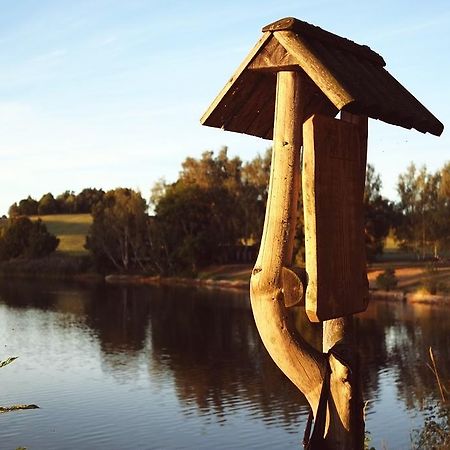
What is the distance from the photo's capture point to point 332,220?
12.2 ft

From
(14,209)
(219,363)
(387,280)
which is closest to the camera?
(219,363)

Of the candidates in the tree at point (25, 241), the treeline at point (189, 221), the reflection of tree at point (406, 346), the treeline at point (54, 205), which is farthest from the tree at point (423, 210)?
the treeline at point (54, 205)

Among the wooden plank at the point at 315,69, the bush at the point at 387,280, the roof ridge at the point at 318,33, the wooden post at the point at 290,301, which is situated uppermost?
the roof ridge at the point at 318,33

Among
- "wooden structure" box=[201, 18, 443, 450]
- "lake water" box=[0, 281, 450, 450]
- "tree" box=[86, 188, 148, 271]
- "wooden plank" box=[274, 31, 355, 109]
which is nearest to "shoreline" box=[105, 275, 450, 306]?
"lake water" box=[0, 281, 450, 450]

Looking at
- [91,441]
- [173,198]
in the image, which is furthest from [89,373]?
[173,198]

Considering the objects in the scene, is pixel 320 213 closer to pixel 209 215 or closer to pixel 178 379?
pixel 178 379

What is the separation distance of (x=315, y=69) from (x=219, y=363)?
2051 cm

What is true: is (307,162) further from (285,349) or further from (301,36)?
(285,349)

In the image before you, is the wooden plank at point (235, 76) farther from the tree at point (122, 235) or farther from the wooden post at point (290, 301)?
the tree at point (122, 235)

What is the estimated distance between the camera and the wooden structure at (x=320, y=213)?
144 inches

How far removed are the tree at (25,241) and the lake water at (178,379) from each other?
106 feet

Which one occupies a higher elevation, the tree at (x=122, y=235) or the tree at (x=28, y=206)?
the tree at (x=28, y=206)

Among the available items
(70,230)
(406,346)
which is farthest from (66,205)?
(406,346)

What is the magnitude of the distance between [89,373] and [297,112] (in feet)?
63.7
